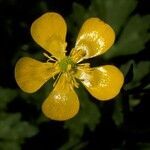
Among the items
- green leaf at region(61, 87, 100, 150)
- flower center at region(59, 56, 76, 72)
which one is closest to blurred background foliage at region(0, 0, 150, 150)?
green leaf at region(61, 87, 100, 150)

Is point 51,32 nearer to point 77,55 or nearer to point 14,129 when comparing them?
point 77,55

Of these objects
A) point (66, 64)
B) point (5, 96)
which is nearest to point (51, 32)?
point (66, 64)

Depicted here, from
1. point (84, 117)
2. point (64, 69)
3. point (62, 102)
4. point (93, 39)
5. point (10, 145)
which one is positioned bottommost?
point (10, 145)

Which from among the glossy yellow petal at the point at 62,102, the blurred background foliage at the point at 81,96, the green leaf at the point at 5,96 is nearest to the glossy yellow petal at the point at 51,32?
the glossy yellow petal at the point at 62,102

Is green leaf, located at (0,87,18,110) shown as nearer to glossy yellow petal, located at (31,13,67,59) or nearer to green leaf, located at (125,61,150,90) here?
glossy yellow petal, located at (31,13,67,59)

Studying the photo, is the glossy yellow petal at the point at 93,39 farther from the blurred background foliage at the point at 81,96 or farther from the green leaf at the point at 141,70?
the green leaf at the point at 141,70

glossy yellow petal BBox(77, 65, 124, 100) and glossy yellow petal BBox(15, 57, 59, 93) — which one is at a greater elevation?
glossy yellow petal BBox(77, 65, 124, 100)

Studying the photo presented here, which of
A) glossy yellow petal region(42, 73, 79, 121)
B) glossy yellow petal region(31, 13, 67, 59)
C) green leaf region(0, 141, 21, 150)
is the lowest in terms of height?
green leaf region(0, 141, 21, 150)

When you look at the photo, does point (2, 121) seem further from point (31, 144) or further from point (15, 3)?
point (15, 3)
